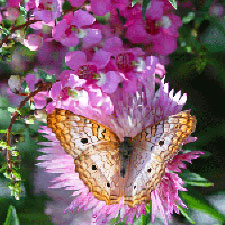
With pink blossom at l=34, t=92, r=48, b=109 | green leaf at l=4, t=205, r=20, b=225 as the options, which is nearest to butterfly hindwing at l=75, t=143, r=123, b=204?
pink blossom at l=34, t=92, r=48, b=109

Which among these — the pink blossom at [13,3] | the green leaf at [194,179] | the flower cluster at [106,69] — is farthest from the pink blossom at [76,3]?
the green leaf at [194,179]

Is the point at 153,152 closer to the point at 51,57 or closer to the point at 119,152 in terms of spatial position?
the point at 119,152

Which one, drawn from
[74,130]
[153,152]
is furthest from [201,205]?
[74,130]

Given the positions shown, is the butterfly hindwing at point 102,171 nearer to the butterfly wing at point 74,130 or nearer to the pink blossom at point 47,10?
the butterfly wing at point 74,130

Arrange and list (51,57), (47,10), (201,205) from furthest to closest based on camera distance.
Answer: (201,205)
(51,57)
(47,10)

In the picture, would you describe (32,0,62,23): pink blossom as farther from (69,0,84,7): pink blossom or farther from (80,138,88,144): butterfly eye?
(80,138,88,144): butterfly eye

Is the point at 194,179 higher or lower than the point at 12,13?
lower
